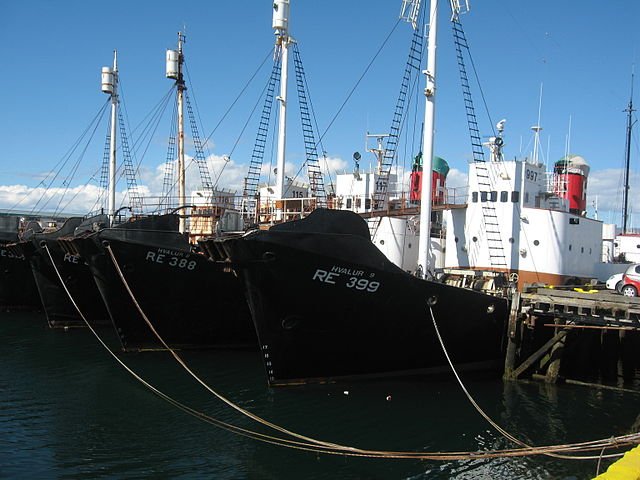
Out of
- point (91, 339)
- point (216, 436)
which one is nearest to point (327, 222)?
point (216, 436)

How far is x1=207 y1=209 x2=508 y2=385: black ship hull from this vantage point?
1495 centimetres

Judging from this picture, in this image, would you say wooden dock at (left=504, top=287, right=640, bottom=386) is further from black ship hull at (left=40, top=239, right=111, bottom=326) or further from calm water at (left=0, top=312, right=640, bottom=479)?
black ship hull at (left=40, top=239, right=111, bottom=326)

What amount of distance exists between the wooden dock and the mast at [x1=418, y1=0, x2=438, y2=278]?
3.20 meters

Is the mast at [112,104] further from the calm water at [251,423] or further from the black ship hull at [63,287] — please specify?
the calm water at [251,423]

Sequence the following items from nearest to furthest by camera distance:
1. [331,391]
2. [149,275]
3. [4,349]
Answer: [331,391], [149,275], [4,349]

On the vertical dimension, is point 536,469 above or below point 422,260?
below

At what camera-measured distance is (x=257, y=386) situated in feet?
54.6

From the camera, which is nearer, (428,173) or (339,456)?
(339,456)

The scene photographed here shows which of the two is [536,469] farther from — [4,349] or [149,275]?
[4,349]

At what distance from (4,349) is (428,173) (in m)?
16.6

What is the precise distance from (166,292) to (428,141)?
10061mm

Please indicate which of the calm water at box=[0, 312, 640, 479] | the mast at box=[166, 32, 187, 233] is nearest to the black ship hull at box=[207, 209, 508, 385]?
the calm water at box=[0, 312, 640, 479]

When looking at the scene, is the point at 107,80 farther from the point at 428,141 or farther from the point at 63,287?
the point at 428,141

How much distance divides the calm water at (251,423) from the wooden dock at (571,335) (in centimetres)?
108
